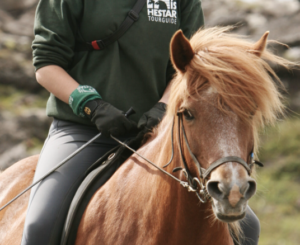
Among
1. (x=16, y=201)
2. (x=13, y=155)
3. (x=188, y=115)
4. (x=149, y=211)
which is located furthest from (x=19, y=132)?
(x=188, y=115)

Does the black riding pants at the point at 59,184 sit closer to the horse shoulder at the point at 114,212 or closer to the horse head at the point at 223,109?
the horse shoulder at the point at 114,212

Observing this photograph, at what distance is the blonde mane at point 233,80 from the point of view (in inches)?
69.7

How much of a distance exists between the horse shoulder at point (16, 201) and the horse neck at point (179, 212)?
3.32ft

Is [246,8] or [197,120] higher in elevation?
[197,120]

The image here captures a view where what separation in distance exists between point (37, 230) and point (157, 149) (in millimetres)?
833

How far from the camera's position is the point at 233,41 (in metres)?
1.95

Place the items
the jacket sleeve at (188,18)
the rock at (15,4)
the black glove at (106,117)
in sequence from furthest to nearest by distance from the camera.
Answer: the rock at (15,4) → the jacket sleeve at (188,18) → the black glove at (106,117)

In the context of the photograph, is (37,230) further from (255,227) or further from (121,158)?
(255,227)

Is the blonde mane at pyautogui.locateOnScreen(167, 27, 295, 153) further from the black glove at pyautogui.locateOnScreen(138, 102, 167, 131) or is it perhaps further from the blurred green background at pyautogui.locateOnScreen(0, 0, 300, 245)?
the blurred green background at pyautogui.locateOnScreen(0, 0, 300, 245)

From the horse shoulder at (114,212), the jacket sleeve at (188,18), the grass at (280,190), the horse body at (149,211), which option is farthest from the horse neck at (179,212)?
the grass at (280,190)

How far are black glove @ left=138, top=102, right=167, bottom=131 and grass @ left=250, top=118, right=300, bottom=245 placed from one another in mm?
4387

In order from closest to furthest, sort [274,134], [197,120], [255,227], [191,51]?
1. [197,120]
2. [191,51]
3. [255,227]
4. [274,134]

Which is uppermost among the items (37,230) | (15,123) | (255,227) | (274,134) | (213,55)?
(213,55)

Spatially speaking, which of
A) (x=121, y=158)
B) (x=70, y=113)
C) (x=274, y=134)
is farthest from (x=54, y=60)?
(x=274, y=134)
